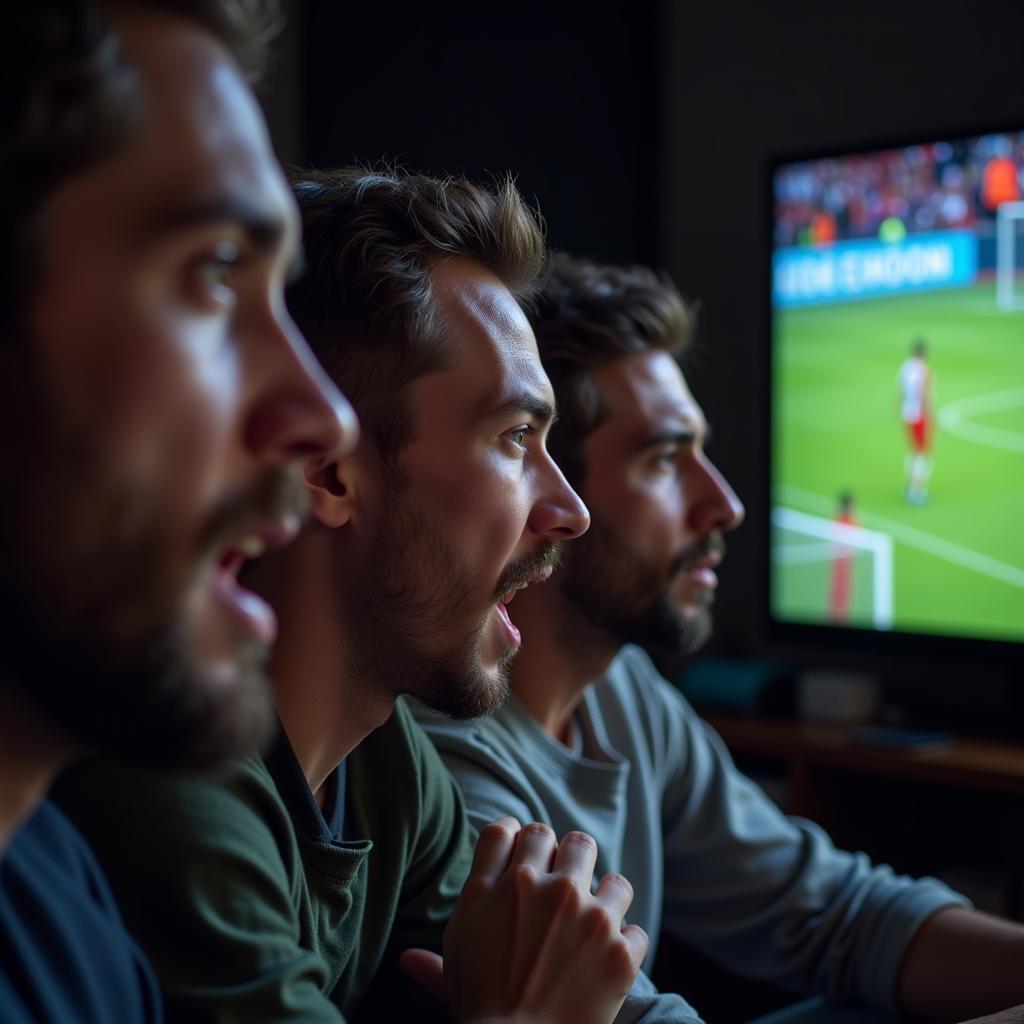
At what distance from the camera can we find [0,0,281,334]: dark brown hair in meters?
0.59

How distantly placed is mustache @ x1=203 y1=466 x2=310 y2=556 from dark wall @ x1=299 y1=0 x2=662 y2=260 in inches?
75.5

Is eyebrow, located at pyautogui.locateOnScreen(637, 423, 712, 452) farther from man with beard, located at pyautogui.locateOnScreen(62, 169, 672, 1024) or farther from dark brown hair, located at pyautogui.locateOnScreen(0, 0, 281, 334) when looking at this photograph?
dark brown hair, located at pyautogui.locateOnScreen(0, 0, 281, 334)

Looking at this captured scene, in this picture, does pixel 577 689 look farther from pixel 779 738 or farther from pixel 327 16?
pixel 327 16

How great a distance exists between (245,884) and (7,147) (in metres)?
0.49

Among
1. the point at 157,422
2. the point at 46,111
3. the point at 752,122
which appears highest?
the point at 752,122

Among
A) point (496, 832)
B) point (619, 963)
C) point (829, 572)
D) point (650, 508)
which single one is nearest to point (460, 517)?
point (496, 832)

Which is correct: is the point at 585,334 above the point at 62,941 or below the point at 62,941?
above

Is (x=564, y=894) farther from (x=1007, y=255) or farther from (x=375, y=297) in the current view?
(x=1007, y=255)

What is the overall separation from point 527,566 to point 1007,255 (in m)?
1.78

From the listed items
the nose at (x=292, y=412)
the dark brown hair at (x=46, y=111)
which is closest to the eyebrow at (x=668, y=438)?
the nose at (x=292, y=412)

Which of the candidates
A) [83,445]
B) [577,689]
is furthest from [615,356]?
[83,445]

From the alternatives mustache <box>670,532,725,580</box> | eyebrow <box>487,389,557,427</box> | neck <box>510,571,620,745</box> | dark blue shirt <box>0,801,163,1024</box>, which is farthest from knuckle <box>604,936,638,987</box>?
mustache <box>670,532,725,580</box>

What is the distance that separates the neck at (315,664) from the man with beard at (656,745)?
31 cm

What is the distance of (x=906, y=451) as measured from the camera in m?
2.76
